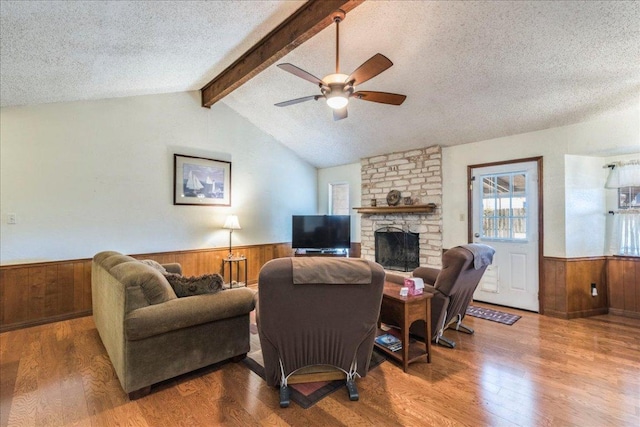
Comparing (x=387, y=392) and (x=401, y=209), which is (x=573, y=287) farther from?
(x=387, y=392)

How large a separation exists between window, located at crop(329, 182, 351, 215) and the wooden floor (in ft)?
12.4

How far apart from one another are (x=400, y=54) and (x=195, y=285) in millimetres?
3071

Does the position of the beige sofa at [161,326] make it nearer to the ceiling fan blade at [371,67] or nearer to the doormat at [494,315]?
the ceiling fan blade at [371,67]

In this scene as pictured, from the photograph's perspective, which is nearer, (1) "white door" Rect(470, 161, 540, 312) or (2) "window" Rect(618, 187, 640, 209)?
(2) "window" Rect(618, 187, 640, 209)

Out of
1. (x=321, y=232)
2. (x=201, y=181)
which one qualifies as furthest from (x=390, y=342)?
(x=201, y=181)

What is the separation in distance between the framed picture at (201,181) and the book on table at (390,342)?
348 cm

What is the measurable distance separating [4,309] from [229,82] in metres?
3.78

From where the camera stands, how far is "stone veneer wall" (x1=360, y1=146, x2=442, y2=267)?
188 inches

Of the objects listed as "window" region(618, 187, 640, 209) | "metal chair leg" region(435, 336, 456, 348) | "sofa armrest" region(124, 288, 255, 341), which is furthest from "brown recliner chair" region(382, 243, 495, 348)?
"window" region(618, 187, 640, 209)

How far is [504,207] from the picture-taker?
4223 millimetres

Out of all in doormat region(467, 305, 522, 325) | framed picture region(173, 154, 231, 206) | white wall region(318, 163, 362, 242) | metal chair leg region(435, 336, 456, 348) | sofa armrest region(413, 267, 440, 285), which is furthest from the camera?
white wall region(318, 163, 362, 242)

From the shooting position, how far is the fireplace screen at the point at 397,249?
5.08 metres

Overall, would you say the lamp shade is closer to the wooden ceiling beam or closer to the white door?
the wooden ceiling beam

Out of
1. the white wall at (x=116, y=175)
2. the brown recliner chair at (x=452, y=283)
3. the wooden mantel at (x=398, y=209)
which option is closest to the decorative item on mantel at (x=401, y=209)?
the wooden mantel at (x=398, y=209)
